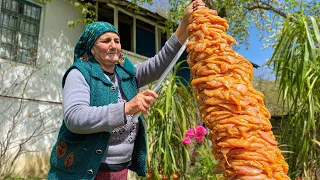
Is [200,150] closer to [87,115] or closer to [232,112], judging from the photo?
[87,115]

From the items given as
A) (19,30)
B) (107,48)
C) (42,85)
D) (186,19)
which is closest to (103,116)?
(107,48)

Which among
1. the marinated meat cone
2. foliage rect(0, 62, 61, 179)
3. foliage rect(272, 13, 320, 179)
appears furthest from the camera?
foliage rect(0, 62, 61, 179)

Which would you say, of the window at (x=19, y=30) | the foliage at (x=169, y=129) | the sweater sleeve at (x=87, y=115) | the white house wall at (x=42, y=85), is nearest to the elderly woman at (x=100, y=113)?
the sweater sleeve at (x=87, y=115)

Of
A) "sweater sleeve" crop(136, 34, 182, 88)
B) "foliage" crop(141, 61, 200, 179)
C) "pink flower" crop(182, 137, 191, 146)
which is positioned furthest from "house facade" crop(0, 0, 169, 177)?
"sweater sleeve" crop(136, 34, 182, 88)

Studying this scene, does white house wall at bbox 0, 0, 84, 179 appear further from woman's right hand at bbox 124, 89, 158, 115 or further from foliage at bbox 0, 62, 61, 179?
woman's right hand at bbox 124, 89, 158, 115

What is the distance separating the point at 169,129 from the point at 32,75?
416cm

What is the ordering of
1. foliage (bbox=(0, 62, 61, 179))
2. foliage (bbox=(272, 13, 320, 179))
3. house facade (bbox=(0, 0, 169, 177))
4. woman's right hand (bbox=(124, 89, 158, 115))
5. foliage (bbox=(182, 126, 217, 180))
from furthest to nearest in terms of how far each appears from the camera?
1. house facade (bbox=(0, 0, 169, 177))
2. foliage (bbox=(0, 62, 61, 179))
3. foliage (bbox=(182, 126, 217, 180))
4. foliage (bbox=(272, 13, 320, 179))
5. woman's right hand (bbox=(124, 89, 158, 115))

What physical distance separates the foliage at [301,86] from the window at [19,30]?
5.06 m

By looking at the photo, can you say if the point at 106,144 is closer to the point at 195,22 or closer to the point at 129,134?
the point at 129,134

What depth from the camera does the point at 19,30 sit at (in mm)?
6707

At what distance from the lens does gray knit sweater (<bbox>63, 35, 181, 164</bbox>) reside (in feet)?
4.45

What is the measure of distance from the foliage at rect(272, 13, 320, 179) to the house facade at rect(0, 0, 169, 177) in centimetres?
462

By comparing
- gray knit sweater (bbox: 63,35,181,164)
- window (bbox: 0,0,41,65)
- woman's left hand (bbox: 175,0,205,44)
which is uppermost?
window (bbox: 0,0,41,65)

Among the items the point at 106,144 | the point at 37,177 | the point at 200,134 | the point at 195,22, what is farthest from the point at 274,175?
the point at 37,177
